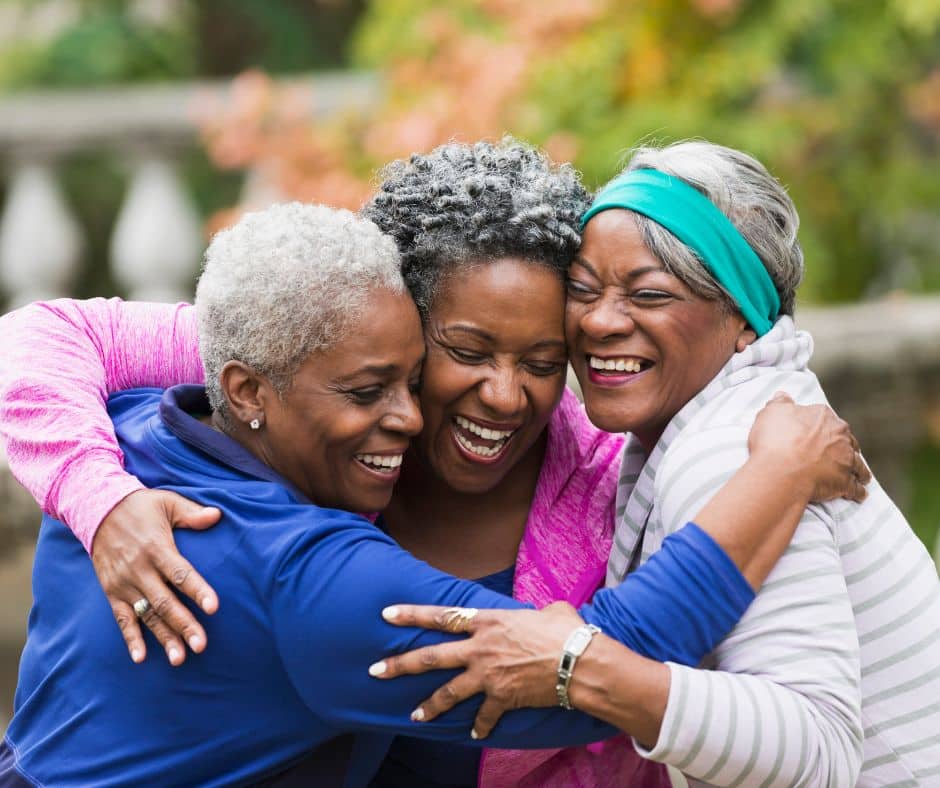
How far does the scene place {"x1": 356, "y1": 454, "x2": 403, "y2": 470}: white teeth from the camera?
273 cm

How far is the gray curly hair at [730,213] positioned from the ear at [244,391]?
0.80 m

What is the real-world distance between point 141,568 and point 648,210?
3.85ft

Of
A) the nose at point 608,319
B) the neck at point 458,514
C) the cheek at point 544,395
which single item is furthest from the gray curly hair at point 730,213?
the neck at point 458,514

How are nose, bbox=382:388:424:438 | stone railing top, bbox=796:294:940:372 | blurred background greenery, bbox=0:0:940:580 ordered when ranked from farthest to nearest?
blurred background greenery, bbox=0:0:940:580 < stone railing top, bbox=796:294:940:372 < nose, bbox=382:388:424:438

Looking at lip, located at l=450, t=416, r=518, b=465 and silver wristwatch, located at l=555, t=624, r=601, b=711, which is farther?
lip, located at l=450, t=416, r=518, b=465

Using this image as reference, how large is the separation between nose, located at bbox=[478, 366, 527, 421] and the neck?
30 centimetres

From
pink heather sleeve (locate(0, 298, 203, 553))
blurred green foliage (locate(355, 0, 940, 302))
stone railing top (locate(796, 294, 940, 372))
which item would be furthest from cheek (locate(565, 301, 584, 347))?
blurred green foliage (locate(355, 0, 940, 302))

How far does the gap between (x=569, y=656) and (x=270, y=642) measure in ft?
1.72

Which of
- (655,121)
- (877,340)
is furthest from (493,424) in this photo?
(655,121)

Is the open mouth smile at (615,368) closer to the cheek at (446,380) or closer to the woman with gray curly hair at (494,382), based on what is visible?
the woman with gray curly hair at (494,382)

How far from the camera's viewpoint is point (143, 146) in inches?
255

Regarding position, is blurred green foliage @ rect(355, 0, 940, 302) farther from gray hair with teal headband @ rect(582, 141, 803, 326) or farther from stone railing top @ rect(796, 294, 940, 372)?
gray hair with teal headband @ rect(582, 141, 803, 326)

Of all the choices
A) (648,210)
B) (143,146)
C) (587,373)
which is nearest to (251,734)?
(587,373)

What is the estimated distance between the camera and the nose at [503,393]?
285 cm
